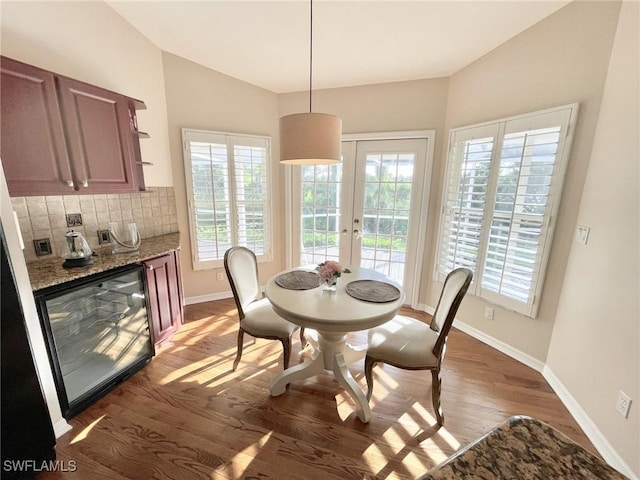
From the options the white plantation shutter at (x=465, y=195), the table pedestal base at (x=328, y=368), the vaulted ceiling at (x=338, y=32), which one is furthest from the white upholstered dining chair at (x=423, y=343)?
the vaulted ceiling at (x=338, y=32)

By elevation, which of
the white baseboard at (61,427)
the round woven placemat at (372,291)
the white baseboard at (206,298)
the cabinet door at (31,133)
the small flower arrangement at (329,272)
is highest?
the cabinet door at (31,133)

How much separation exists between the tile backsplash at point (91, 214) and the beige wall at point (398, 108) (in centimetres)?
192

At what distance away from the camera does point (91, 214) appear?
2.11m

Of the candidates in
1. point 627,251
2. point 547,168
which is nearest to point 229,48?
point 547,168

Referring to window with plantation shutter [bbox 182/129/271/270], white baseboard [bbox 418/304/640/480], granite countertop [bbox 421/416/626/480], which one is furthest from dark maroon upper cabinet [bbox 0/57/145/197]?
white baseboard [bbox 418/304/640/480]

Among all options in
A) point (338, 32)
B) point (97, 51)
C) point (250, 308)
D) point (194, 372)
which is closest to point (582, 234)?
point (338, 32)

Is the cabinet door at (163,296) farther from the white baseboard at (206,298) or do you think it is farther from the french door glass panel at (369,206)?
the french door glass panel at (369,206)

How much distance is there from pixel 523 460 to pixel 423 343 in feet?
4.20

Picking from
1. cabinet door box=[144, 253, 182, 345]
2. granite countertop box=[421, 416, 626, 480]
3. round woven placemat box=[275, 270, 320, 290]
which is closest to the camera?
granite countertop box=[421, 416, 626, 480]

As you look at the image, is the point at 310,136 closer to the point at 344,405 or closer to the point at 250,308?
the point at 250,308

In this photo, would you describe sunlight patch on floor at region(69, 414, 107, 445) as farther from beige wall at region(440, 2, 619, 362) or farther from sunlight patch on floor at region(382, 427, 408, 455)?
beige wall at region(440, 2, 619, 362)

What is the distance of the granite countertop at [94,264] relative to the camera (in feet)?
4.87

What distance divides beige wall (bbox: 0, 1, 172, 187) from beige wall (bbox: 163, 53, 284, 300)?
0.10 m

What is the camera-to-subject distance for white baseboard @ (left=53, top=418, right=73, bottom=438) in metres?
1.53
